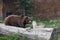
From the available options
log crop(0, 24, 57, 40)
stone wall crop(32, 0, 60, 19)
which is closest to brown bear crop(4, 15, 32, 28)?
log crop(0, 24, 57, 40)

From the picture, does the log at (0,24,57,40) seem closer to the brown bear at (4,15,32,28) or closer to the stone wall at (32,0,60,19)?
the brown bear at (4,15,32,28)

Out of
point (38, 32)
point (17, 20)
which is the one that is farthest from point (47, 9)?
point (38, 32)

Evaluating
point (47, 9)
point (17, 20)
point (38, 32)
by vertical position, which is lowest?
point (47, 9)

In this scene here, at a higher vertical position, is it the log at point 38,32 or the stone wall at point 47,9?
the log at point 38,32

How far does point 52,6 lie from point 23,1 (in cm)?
242

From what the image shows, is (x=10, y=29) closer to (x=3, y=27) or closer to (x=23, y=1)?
(x=3, y=27)

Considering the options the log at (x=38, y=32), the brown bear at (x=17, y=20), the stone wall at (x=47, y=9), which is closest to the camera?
the log at (x=38, y=32)

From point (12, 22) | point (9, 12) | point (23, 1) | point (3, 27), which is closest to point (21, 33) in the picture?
point (3, 27)

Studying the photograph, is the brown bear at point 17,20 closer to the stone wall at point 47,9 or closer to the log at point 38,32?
the log at point 38,32

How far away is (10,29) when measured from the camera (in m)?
7.27

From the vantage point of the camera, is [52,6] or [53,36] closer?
[53,36]

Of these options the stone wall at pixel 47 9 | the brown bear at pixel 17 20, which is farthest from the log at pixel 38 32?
the stone wall at pixel 47 9

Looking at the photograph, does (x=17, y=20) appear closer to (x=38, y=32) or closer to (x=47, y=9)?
(x=38, y=32)

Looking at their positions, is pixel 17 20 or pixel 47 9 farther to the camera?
pixel 47 9
